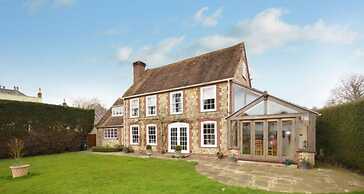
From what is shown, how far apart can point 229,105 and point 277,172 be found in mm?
6586

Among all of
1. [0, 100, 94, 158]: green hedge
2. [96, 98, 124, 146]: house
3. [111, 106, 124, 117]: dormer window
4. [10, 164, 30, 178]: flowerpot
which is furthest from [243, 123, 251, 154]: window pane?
[0, 100, 94, 158]: green hedge

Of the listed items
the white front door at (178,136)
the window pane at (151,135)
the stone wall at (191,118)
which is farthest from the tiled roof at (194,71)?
the window pane at (151,135)

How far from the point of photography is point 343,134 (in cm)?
1173

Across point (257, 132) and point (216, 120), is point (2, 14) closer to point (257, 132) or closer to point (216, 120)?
point (216, 120)

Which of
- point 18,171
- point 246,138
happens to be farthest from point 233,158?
point 18,171

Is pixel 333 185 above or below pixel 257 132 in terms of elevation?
below

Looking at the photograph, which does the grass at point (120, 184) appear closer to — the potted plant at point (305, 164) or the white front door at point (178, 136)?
the potted plant at point (305, 164)

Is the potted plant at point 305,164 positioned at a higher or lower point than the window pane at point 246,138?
lower

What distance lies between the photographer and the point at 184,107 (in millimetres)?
19016

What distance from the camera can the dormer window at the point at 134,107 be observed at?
23.0 m

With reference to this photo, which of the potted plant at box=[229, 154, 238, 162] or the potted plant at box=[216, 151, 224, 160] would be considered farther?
the potted plant at box=[216, 151, 224, 160]

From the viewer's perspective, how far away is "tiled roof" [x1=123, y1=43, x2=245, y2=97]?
57.7 ft

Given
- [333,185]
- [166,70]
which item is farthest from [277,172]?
[166,70]

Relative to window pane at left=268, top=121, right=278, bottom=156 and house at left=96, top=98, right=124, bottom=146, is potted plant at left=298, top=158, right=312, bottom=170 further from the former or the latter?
house at left=96, top=98, right=124, bottom=146
